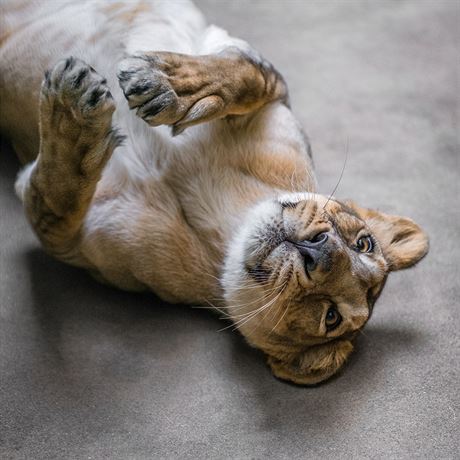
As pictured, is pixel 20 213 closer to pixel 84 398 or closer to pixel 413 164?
pixel 84 398

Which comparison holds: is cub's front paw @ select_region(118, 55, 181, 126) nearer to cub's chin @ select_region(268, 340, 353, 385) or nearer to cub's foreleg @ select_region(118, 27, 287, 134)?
cub's foreleg @ select_region(118, 27, 287, 134)

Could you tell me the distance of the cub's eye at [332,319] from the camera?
2.65 metres

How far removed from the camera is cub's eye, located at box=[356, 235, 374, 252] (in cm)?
277

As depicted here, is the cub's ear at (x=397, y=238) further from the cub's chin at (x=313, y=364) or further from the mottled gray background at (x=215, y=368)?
the cub's chin at (x=313, y=364)

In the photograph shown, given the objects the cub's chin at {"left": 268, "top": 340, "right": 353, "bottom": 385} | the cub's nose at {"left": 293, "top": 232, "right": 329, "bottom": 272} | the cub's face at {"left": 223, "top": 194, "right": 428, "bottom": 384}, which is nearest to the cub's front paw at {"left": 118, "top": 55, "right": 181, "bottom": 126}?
A: the cub's face at {"left": 223, "top": 194, "right": 428, "bottom": 384}

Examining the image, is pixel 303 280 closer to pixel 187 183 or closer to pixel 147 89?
pixel 187 183

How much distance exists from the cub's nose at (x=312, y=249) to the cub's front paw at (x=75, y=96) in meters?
0.80

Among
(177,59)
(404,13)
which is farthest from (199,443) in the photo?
(404,13)

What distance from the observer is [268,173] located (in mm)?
2859

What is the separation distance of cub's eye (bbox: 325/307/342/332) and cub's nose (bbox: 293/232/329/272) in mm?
247

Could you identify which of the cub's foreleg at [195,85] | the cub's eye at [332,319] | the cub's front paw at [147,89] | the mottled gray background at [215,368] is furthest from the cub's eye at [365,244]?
the cub's front paw at [147,89]

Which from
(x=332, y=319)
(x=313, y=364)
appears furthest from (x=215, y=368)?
(x=332, y=319)

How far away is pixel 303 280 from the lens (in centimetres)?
250

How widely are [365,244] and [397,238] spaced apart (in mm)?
336
